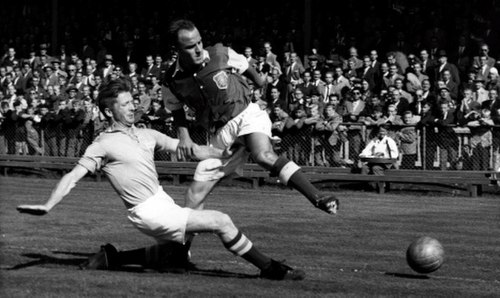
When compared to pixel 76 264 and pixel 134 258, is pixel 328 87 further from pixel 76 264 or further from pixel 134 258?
pixel 134 258

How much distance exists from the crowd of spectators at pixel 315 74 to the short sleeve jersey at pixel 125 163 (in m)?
11.3

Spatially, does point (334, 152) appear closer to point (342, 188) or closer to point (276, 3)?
point (342, 188)

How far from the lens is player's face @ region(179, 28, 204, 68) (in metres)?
9.14

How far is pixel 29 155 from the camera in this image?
79.1 ft

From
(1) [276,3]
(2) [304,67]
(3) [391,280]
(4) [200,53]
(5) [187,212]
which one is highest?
(1) [276,3]

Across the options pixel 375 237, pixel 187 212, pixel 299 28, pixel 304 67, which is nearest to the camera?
pixel 187 212

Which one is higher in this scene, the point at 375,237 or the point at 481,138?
the point at 481,138

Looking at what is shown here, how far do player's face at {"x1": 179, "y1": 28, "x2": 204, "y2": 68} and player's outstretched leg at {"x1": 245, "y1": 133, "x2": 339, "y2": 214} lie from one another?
2.72 ft

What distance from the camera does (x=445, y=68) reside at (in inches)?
803

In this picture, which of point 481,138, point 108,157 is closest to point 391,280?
point 108,157

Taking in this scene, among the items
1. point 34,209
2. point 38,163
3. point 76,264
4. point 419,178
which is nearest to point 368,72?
point 419,178

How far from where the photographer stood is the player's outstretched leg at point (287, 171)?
8447mm

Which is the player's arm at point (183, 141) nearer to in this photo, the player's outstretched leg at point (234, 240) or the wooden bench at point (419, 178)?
the player's outstretched leg at point (234, 240)

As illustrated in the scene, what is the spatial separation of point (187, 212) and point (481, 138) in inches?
446
